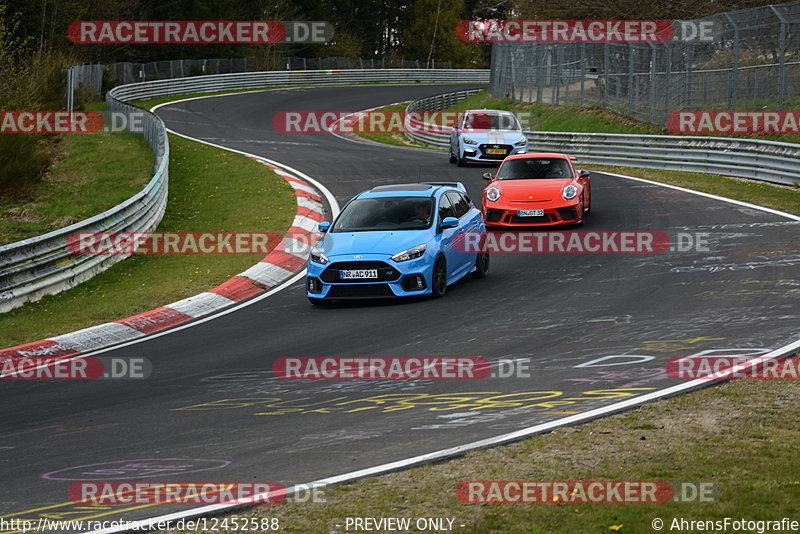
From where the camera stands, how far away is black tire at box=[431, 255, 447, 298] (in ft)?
45.0

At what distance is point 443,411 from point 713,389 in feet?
7.34

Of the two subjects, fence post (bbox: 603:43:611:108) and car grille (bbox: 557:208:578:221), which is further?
fence post (bbox: 603:43:611:108)

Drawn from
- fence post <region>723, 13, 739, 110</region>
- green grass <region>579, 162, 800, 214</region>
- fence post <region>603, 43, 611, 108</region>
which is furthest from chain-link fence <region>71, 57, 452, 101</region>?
fence post <region>723, 13, 739, 110</region>

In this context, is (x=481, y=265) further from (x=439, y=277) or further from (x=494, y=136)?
(x=494, y=136)

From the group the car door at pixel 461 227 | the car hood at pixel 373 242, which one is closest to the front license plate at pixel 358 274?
the car hood at pixel 373 242

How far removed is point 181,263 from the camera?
18.1 meters

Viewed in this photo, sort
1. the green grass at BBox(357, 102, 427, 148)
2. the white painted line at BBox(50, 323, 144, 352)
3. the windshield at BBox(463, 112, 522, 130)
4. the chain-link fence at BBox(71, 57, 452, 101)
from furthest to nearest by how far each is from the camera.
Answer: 1. the chain-link fence at BBox(71, 57, 452, 101)
2. the green grass at BBox(357, 102, 427, 148)
3. the windshield at BBox(463, 112, 522, 130)
4. the white painted line at BBox(50, 323, 144, 352)

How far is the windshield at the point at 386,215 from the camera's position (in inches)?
567

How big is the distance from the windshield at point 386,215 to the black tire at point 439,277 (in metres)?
Answer: 0.59

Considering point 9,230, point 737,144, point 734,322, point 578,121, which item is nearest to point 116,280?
point 9,230

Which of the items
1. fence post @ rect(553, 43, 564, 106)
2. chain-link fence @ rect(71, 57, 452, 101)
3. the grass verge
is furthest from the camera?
chain-link fence @ rect(71, 57, 452, 101)

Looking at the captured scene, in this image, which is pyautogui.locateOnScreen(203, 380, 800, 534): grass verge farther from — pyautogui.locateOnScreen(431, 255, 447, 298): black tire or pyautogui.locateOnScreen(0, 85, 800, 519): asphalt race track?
pyautogui.locateOnScreen(431, 255, 447, 298): black tire

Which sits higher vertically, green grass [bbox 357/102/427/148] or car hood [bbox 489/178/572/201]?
green grass [bbox 357/102/427/148]

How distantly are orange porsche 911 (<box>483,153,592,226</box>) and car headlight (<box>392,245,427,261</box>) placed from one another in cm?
523
